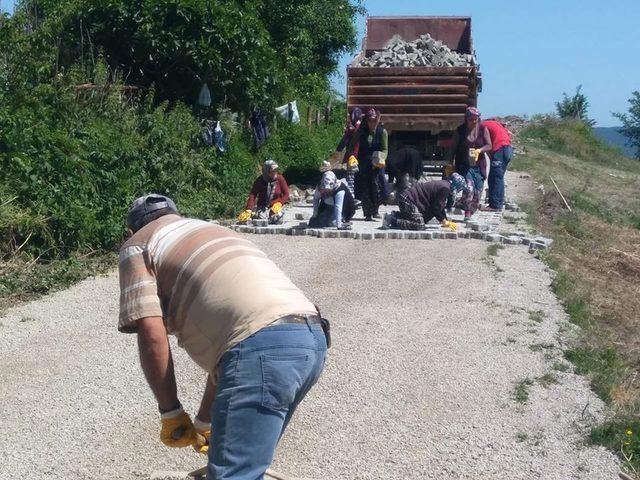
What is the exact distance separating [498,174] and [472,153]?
111 centimetres

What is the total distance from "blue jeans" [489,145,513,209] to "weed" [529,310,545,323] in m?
6.56

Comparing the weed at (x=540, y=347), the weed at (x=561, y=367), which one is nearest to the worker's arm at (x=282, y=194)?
the weed at (x=540, y=347)

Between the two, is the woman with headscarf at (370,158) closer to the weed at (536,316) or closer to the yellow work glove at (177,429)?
the weed at (536,316)

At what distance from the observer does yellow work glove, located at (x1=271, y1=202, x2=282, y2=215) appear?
14.5m

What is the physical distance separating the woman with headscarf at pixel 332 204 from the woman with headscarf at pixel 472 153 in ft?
6.93

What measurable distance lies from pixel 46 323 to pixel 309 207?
8711mm

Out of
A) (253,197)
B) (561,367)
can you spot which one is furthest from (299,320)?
(253,197)

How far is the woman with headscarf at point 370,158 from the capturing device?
49.2 feet

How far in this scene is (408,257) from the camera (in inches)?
489

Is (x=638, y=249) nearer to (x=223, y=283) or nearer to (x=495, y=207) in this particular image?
(x=495, y=207)

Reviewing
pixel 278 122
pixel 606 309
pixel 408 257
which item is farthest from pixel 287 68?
pixel 606 309

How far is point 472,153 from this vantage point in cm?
1524

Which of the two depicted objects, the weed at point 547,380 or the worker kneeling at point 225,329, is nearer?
the worker kneeling at point 225,329

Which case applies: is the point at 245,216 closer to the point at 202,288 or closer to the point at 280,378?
the point at 202,288
